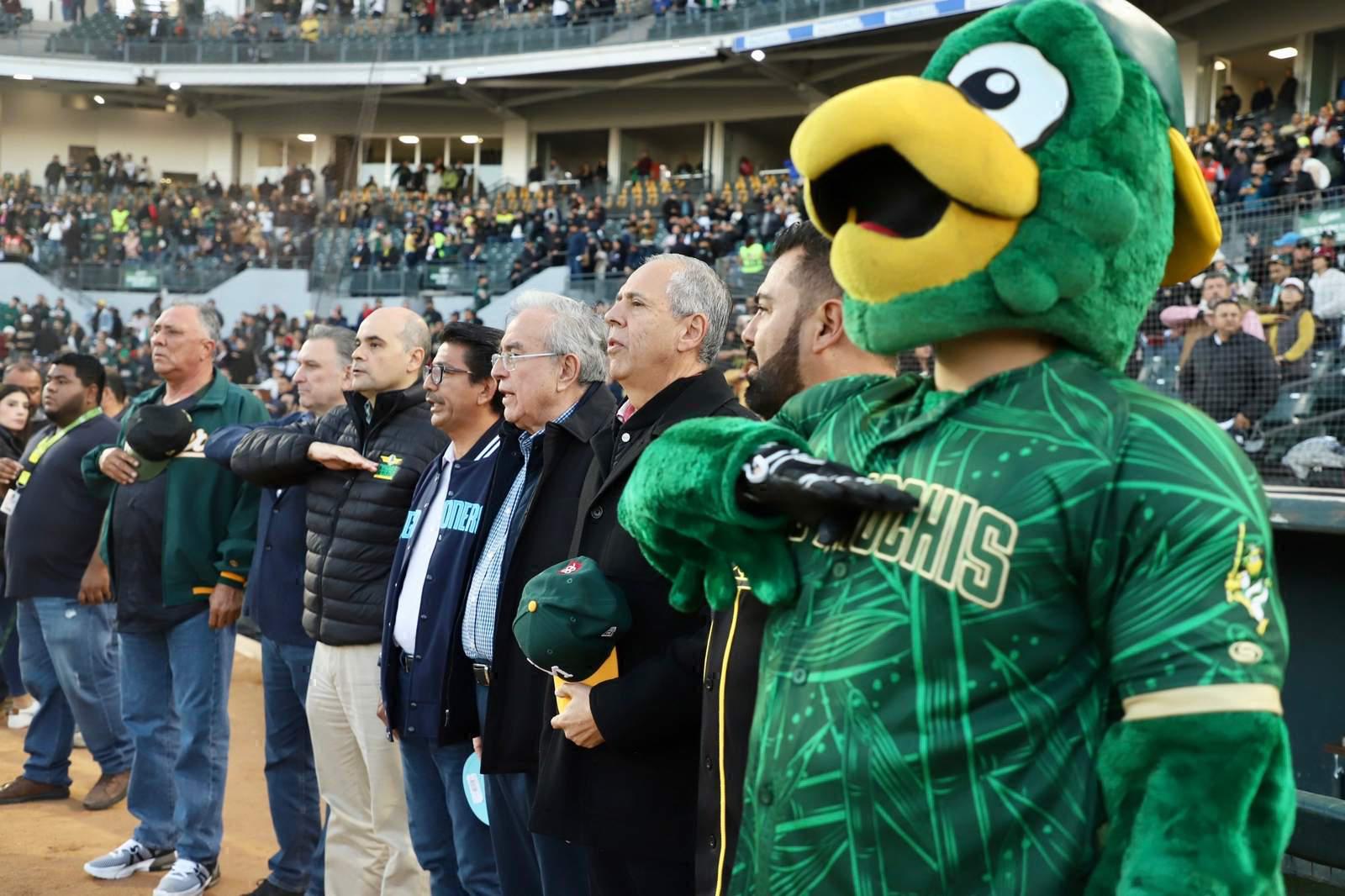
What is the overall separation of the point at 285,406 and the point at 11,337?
8427 millimetres

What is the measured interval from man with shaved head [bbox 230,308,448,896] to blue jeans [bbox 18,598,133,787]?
2110mm

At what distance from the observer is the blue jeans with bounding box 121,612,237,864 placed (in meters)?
4.71

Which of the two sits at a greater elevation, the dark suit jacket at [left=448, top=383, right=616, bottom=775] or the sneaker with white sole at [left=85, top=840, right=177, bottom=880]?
the dark suit jacket at [left=448, top=383, right=616, bottom=775]

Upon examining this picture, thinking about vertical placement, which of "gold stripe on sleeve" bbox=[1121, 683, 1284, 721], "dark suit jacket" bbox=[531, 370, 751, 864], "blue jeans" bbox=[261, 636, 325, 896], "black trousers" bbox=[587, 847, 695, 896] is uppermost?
"gold stripe on sleeve" bbox=[1121, 683, 1284, 721]

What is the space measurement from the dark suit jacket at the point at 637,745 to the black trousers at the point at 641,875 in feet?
0.10

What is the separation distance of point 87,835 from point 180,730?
0.97 m

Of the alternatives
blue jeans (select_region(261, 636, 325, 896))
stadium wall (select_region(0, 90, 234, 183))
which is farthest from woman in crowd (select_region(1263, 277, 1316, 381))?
stadium wall (select_region(0, 90, 234, 183))

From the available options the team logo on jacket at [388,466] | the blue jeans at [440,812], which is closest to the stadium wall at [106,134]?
the team logo on jacket at [388,466]

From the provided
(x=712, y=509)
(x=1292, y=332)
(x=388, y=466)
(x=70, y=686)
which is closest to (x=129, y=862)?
(x=70, y=686)

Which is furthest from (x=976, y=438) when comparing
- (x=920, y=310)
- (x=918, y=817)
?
(x=918, y=817)

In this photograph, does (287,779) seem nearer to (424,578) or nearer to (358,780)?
(358,780)

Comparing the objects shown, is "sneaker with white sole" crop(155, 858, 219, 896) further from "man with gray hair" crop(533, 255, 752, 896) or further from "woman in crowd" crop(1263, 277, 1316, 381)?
"woman in crowd" crop(1263, 277, 1316, 381)

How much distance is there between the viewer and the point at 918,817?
148cm

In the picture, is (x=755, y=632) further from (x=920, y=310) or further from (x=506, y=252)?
(x=506, y=252)
